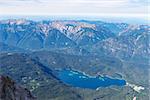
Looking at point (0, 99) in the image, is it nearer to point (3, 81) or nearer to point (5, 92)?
point (5, 92)

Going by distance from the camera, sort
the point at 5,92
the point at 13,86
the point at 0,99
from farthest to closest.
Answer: the point at 13,86 → the point at 5,92 → the point at 0,99

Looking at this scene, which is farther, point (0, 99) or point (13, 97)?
point (13, 97)

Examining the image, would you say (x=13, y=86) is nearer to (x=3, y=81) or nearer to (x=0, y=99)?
(x=3, y=81)

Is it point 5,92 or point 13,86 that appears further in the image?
point 13,86

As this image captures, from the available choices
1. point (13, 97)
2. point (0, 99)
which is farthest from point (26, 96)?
point (0, 99)

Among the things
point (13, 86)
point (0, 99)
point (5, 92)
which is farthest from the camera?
point (13, 86)

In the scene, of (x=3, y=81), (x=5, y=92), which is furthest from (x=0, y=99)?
(x=3, y=81)
